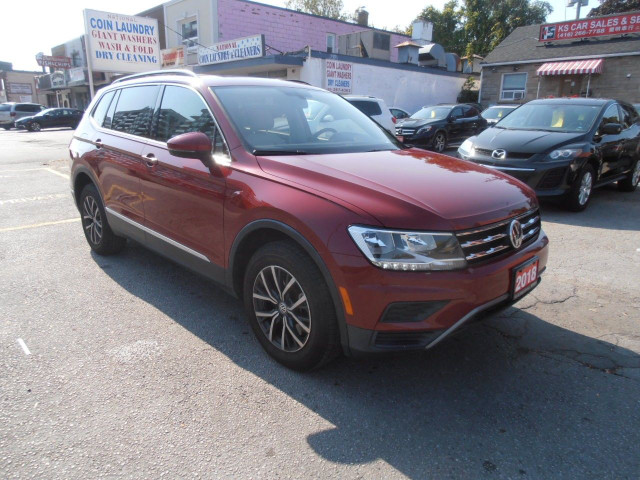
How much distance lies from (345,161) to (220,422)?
5.75 ft

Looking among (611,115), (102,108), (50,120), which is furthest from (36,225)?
(50,120)

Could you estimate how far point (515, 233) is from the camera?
2812 millimetres

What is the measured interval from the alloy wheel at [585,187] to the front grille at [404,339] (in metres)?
5.75

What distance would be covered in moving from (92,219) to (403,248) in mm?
3954

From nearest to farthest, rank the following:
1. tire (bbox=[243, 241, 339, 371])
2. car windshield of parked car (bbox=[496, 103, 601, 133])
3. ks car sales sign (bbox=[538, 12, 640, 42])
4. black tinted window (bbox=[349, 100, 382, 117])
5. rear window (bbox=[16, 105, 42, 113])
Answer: tire (bbox=[243, 241, 339, 371])
car windshield of parked car (bbox=[496, 103, 601, 133])
black tinted window (bbox=[349, 100, 382, 117])
ks car sales sign (bbox=[538, 12, 640, 42])
rear window (bbox=[16, 105, 42, 113])

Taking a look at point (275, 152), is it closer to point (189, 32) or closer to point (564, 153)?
point (564, 153)

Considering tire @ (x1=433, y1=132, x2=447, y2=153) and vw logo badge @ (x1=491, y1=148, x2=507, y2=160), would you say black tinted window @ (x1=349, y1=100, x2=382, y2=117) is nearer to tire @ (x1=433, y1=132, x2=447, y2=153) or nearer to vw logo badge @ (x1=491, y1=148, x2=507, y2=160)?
tire @ (x1=433, y1=132, x2=447, y2=153)

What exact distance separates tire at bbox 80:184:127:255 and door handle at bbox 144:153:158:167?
122 centimetres

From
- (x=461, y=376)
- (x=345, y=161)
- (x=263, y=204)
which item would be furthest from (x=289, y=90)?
(x=461, y=376)

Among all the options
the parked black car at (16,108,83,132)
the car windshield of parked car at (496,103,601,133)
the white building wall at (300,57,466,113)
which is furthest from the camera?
the parked black car at (16,108,83,132)

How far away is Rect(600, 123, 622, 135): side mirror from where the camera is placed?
7305 millimetres

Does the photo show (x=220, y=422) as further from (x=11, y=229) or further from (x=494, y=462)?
(x=11, y=229)

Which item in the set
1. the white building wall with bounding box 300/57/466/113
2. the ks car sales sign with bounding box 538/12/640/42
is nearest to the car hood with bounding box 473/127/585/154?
the white building wall with bounding box 300/57/466/113

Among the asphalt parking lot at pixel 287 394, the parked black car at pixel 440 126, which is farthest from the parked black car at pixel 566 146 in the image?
the parked black car at pixel 440 126
